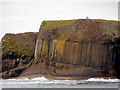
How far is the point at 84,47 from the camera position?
40.2m

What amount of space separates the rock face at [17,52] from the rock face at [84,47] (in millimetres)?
3059

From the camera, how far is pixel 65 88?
95.2ft

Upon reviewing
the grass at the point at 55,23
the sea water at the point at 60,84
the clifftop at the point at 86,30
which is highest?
the grass at the point at 55,23

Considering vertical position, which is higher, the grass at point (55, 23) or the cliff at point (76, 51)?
the grass at point (55, 23)

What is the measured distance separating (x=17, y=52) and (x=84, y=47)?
10767mm

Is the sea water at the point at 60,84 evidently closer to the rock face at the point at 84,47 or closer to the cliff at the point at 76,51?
the cliff at the point at 76,51

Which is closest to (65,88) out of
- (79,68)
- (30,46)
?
(79,68)

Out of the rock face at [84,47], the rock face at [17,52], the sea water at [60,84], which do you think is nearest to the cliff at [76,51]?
the rock face at [84,47]

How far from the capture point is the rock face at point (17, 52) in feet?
140

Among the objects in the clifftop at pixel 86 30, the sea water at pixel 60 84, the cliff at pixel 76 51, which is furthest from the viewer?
the clifftop at pixel 86 30

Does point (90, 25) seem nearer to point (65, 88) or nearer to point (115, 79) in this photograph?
point (115, 79)

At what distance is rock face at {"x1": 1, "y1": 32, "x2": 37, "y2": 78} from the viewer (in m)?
42.7

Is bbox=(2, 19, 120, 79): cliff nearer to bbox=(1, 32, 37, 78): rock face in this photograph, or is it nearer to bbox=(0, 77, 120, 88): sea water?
bbox=(1, 32, 37, 78): rock face

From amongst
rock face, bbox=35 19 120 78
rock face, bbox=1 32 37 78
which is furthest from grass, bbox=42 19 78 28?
rock face, bbox=1 32 37 78
